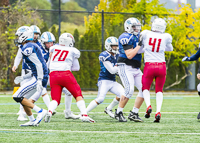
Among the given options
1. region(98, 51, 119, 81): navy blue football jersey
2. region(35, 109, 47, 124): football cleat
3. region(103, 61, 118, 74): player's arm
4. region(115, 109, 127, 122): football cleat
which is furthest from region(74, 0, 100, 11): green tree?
region(35, 109, 47, 124): football cleat

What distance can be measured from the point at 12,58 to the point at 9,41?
2.69 feet

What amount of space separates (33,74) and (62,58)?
60cm

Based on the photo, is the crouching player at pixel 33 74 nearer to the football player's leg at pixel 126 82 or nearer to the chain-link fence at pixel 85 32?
the football player's leg at pixel 126 82

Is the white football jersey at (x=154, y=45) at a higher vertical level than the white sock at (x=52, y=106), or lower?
higher

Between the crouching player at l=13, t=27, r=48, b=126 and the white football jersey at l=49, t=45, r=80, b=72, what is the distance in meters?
0.24

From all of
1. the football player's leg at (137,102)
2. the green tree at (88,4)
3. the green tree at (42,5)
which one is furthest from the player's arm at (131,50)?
the green tree at (88,4)

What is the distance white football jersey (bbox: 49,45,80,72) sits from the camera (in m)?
6.64

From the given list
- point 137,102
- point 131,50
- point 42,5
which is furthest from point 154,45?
point 42,5

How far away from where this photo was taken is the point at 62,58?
21.8 ft

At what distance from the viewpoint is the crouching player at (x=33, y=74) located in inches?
253

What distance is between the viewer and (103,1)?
19312mm

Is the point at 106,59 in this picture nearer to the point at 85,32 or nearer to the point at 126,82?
the point at 126,82

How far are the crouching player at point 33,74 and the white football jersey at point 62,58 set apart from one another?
0.77ft

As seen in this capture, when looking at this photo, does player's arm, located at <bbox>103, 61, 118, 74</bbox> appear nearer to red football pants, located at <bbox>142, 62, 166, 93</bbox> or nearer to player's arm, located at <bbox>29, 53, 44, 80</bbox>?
red football pants, located at <bbox>142, 62, 166, 93</bbox>
